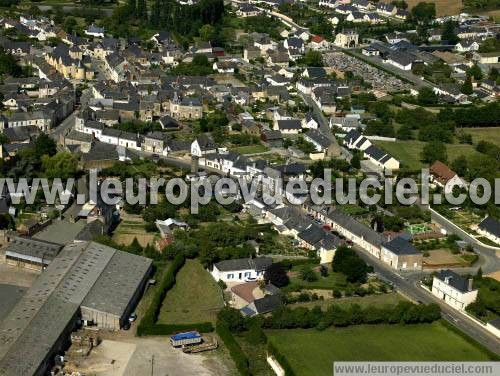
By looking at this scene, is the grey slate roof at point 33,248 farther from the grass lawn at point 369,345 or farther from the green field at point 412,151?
the green field at point 412,151

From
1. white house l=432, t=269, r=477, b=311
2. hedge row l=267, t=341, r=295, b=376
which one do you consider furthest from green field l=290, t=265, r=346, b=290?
hedge row l=267, t=341, r=295, b=376

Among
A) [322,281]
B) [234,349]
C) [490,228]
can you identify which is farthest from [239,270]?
[490,228]

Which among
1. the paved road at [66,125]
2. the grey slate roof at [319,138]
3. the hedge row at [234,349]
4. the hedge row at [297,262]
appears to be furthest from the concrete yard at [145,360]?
the paved road at [66,125]

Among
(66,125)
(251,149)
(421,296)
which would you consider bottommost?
(421,296)

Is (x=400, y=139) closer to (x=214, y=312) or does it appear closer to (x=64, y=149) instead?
(x=64, y=149)

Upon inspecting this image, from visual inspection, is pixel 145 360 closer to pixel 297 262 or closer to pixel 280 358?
pixel 280 358

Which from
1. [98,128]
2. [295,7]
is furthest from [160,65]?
[295,7]
